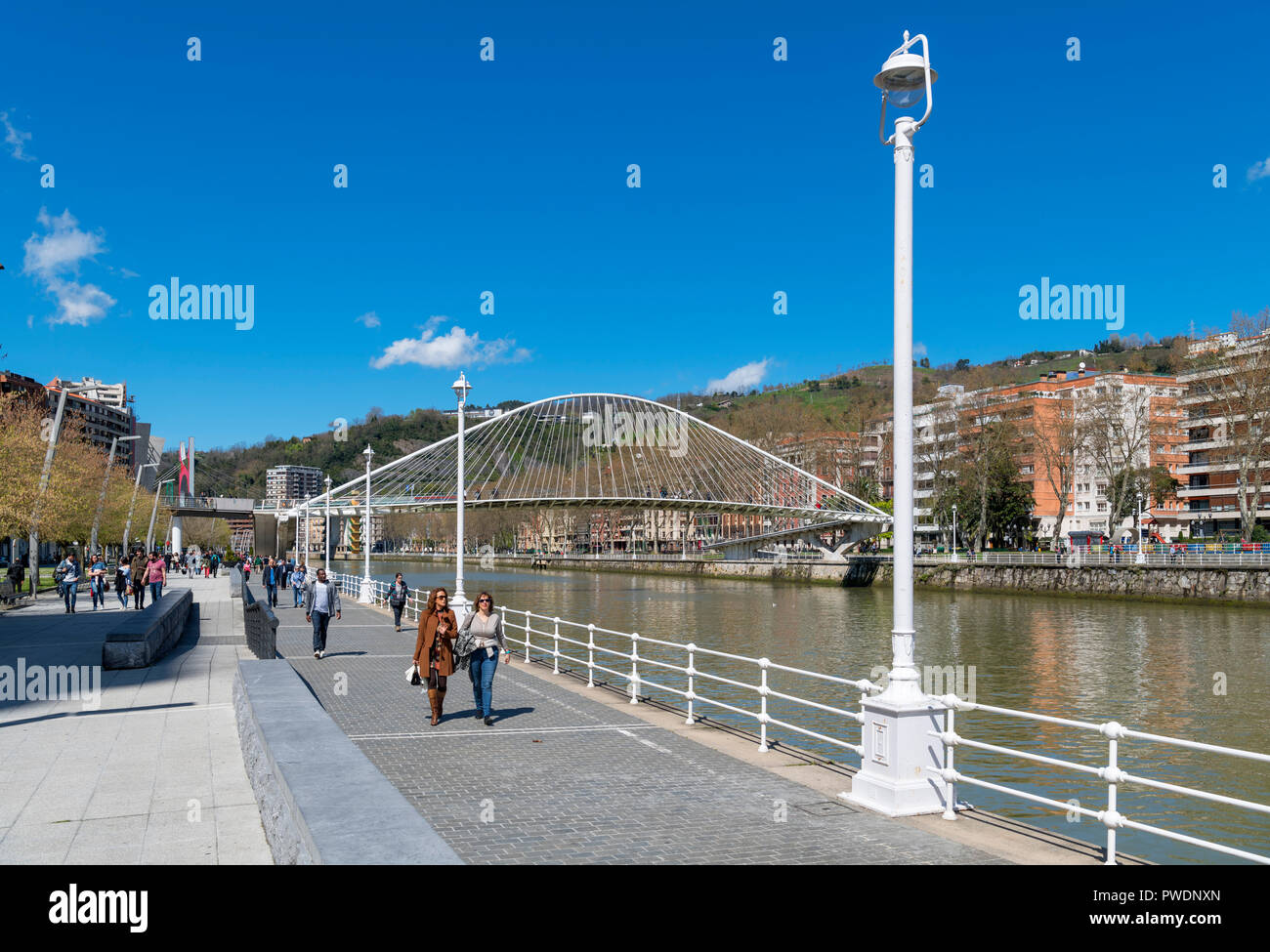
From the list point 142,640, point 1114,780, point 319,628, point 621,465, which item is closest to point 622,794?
point 1114,780

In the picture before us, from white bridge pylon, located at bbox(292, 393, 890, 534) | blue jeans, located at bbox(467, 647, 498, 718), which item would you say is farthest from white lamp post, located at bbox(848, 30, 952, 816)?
white bridge pylon, located at bbox(292, 393, 890, 534)

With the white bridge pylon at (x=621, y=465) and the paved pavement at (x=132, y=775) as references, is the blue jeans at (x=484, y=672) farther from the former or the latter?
the white bridge pylon at (x=621, y=465)

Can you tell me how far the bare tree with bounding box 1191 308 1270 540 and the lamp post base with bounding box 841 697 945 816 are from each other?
165 feet

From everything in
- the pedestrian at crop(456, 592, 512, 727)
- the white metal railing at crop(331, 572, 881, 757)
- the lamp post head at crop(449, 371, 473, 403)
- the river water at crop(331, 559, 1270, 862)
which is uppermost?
the lamp post head at crop(449, 371, 473, 403)

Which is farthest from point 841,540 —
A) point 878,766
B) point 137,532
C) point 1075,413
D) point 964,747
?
point 878,766

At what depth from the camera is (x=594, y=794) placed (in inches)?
323

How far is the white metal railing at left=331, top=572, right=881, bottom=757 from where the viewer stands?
1000 cm

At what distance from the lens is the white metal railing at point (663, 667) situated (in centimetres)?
1000

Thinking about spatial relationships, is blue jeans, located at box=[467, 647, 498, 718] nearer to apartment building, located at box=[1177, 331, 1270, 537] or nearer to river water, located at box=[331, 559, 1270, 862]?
river water, located at box=[331, 559, 1270, 862]

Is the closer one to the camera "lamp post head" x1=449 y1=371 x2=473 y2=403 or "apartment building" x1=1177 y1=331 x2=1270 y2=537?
"lamp post head" x1=449 y1=371 x2=473 y2=403

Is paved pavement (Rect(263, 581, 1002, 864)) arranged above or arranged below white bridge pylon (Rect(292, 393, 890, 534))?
below
